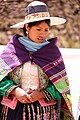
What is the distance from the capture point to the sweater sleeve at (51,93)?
372 cm

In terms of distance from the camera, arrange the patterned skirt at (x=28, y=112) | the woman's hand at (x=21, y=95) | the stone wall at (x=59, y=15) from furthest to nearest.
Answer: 1. the stone wall at (x=59, y=15)
2. the patterned skirt at (x=28, y=112)
3. the woman's hand at (x=21, y=95)

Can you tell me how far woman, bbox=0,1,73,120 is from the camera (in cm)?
371

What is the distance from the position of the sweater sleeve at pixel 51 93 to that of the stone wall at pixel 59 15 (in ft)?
15.6

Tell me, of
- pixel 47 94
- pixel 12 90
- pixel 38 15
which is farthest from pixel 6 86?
pixel 38 15

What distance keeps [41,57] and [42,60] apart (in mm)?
24

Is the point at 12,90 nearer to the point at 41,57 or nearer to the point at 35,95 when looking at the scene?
the point at 35,95

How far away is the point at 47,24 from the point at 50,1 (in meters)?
5.90

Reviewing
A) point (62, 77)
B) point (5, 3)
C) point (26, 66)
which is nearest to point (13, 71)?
point (26, 66)

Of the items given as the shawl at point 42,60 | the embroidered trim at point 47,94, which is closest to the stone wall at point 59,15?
the shawl at point 42,60

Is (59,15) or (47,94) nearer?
(47,94)

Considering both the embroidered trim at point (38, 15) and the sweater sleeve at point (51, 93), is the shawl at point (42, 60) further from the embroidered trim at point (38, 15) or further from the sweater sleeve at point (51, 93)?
the embroidered trim at point (38, 15)

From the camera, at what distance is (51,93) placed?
3.73 metres

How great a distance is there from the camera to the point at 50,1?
9.55 metres

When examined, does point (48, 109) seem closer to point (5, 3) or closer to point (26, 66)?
point (26, 66)
